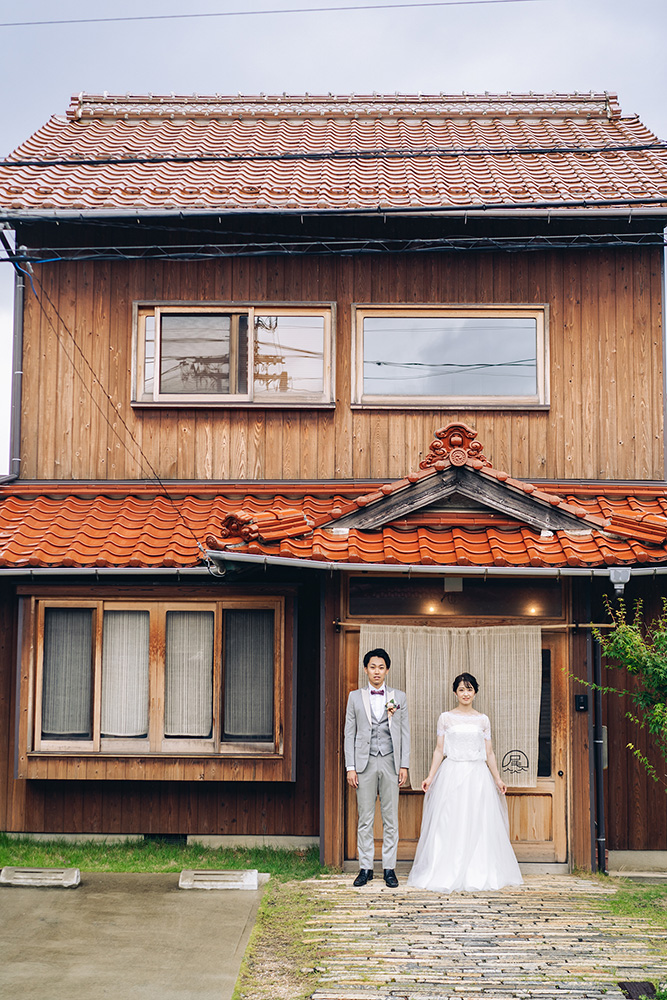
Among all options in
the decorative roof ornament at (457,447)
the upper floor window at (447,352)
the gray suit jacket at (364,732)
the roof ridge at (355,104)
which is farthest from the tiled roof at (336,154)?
the gray suit jacket at (364,732)

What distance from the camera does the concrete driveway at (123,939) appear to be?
5.95 m

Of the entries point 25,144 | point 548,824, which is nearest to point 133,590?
point 548,824

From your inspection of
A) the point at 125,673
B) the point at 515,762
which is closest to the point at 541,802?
the point at 515,762

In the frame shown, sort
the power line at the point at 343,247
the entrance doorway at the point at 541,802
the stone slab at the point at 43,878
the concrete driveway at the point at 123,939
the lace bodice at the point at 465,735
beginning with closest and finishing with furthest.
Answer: the concrete driveway at the point at 123,939
the stone slab at the point at 43,878
the lace bodice at the point at 465,735
the entrance doorway at the point at 541,802
the power line at the point at 343,247

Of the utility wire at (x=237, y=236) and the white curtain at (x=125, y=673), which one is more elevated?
the utility wire at (x=237, y=236)

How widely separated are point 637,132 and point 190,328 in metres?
7.18

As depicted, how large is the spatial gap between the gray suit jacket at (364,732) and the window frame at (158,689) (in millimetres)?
1241

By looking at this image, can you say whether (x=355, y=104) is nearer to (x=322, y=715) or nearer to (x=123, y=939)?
(x=322, y=715)

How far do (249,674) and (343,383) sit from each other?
357cm

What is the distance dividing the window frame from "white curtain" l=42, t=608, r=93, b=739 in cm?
7

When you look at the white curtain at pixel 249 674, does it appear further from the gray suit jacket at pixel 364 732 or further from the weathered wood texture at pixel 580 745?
the weathered wood texture at pixel 580 745

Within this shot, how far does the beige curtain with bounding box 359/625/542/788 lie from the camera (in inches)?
348

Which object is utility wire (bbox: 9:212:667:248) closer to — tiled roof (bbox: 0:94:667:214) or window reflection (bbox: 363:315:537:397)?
tiled roof (bbox: 0:94:667:214)

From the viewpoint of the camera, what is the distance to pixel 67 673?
968 centimetres
